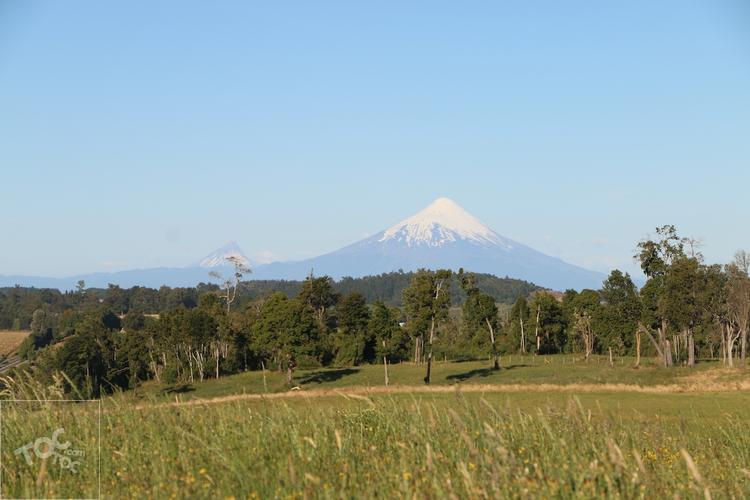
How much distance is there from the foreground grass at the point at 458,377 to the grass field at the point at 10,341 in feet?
212

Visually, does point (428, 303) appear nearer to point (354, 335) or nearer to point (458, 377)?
point (458, 377)

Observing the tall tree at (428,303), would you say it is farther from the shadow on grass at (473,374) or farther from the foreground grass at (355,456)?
the foreground grass at (355,456)

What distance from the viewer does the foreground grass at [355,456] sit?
24.7ft

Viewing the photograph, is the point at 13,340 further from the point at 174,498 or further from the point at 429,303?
the point at 174,498

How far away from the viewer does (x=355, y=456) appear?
364 inches

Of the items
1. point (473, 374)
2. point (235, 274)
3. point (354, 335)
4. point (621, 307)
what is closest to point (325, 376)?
point (473, 374)

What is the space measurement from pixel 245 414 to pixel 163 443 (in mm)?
2633

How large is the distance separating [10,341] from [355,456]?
175m

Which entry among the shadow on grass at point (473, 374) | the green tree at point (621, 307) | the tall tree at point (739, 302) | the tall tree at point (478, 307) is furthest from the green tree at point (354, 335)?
the tall tree at point (739, 302)

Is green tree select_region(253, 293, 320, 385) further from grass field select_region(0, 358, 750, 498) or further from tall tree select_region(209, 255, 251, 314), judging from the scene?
grass field select_region(0, 358, 750, 498)

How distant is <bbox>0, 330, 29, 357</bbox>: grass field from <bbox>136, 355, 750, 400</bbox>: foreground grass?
64488 millimetres

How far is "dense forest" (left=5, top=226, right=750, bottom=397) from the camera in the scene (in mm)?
86250

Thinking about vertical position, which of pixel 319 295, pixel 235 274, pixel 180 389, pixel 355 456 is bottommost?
pixel 180 389

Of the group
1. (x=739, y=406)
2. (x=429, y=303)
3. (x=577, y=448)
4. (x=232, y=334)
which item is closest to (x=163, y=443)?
(x=577, y=448)
